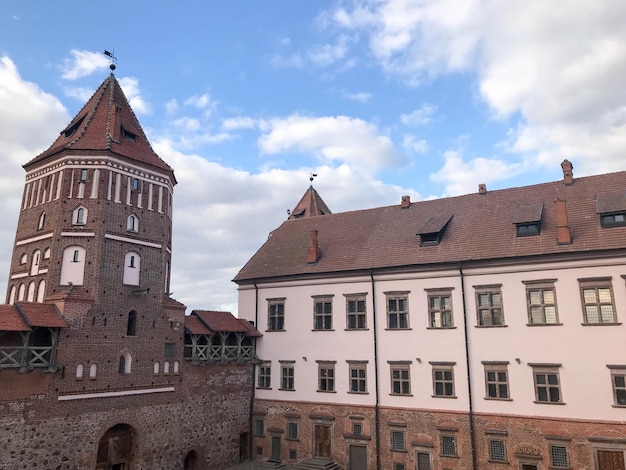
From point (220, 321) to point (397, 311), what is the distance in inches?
412

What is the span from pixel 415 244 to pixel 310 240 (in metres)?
7.70

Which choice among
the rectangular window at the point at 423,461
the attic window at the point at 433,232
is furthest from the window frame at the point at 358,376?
the attic window at the point at 433,232

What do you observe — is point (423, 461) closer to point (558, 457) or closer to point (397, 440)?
point (397, 440)

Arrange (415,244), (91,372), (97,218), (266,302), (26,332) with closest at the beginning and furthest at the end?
(26,332) < (91,372) < (97,218) < (415,244) < (266,302)

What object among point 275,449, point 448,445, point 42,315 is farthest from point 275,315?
point 42,315

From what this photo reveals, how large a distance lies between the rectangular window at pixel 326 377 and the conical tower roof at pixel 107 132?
47.1ft

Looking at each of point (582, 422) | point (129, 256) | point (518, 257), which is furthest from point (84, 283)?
point (582, 422)

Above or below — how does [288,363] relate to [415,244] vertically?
below

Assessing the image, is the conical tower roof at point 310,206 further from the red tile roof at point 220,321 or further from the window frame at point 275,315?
the red tile roof at point 220,321

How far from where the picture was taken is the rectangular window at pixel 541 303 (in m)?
22.3

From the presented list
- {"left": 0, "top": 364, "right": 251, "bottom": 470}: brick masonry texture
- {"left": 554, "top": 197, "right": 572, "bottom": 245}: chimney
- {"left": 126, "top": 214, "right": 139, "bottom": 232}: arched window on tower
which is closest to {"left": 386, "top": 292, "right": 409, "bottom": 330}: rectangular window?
{"left": 554, "top": 197, "right": 572, "bottom": 245}: chimney

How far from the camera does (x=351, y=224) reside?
105 feet

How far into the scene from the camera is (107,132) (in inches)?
1010

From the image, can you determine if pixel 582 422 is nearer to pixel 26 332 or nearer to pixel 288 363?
pixel 288 363
